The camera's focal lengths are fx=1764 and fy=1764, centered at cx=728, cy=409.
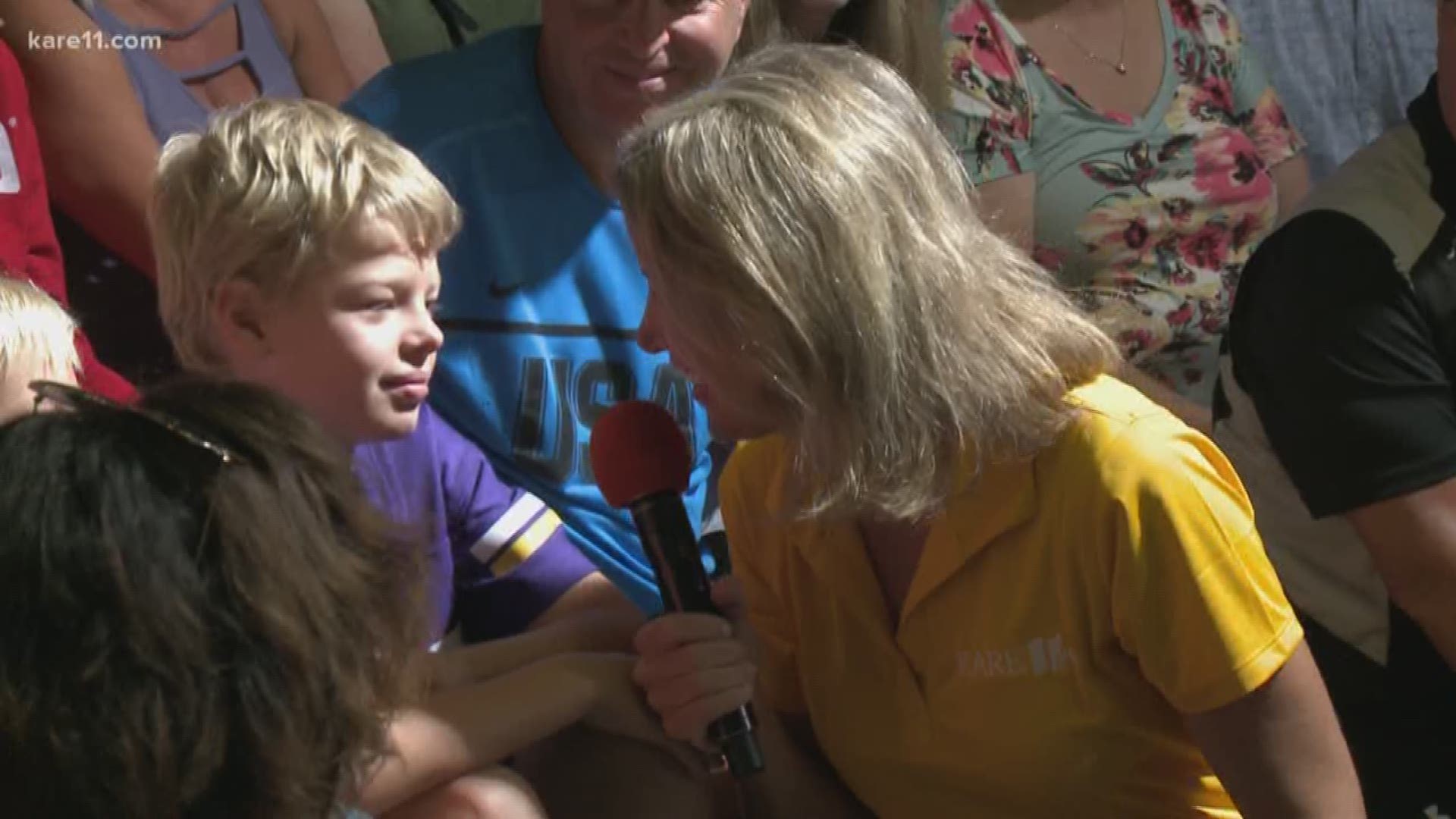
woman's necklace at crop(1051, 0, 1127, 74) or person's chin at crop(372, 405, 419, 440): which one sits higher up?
person's chin at crop(372, 405, 419, 440)

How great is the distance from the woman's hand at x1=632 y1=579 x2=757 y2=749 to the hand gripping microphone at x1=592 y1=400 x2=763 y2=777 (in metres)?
0.01

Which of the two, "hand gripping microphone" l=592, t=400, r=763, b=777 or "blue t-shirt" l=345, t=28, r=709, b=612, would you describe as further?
"blue t-shirt" l=345, t=28, r=709, b=612

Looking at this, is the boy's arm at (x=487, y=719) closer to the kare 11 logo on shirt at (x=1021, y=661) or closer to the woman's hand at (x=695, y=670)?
the woman's hand at (x=695, y=670)

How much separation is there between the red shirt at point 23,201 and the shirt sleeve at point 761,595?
0.54 metres

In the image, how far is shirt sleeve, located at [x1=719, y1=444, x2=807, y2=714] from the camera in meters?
1.38

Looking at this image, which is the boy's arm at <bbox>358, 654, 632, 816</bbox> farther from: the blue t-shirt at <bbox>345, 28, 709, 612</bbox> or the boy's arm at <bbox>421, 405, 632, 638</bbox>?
the blue t-shirt at <bbox>345, 28, 709, 612</bbox>

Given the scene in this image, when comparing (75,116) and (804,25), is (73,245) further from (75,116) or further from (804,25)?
(804,25)

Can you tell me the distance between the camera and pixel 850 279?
1.15 m

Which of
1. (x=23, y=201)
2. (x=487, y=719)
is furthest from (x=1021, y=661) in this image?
(x=23, y=201)

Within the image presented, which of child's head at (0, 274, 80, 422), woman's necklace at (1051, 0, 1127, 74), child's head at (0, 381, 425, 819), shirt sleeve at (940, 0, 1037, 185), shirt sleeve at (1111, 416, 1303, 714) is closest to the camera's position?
child's head at (0, 381, 425, 819)

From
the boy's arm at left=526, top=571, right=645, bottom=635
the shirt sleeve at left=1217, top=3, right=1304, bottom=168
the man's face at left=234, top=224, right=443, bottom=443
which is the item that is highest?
the man's face at left=234, top=224, right=443, bottom=443

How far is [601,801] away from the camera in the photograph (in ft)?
4.46

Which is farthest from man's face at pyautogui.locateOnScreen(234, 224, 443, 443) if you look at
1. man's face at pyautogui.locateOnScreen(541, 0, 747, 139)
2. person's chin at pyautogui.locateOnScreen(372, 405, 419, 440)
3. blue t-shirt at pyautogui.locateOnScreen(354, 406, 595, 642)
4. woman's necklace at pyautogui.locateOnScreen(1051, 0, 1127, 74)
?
woman's necklace at pyautogui.locateOnScreen(1051, 0, 1127, 74)

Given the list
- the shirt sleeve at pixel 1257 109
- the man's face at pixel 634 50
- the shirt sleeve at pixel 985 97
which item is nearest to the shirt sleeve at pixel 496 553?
the man's face at pixel 634 50
